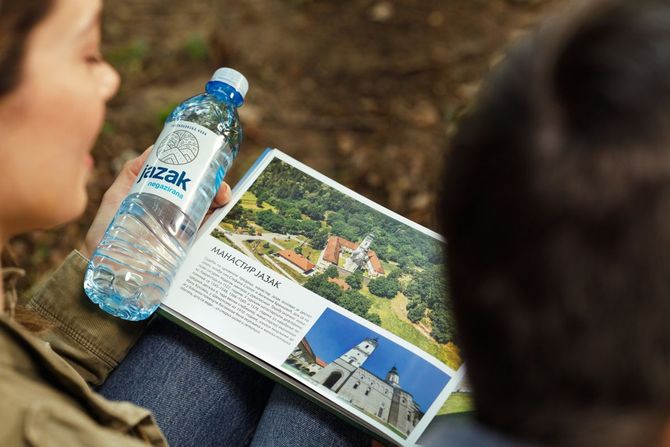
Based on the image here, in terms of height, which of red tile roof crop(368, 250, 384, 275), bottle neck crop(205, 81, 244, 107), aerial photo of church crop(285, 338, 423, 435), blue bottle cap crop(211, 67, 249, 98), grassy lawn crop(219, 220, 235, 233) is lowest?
aerial photo of church crop(285, 338, 423, 435)

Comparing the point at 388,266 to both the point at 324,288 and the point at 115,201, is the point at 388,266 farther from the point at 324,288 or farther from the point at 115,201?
the point at 115,201

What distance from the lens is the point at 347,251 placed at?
1.25m

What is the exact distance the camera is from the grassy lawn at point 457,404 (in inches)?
42.5

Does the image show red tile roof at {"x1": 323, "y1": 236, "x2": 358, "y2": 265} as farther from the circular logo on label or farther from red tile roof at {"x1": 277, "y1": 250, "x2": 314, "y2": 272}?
the circular logo on label

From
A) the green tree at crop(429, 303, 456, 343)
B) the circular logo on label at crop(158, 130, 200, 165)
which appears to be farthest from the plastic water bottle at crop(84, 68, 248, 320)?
the green tree at crop(429, 303, 456, 343)

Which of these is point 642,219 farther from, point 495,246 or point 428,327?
point 428,327

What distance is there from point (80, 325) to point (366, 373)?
503mm

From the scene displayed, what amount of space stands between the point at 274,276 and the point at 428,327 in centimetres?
28

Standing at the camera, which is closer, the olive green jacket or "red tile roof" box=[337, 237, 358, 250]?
the olive green jacket

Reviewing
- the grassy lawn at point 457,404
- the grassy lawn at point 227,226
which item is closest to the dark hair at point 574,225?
the grassy lawn at point 457,404

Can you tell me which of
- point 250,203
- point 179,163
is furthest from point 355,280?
point 179,163

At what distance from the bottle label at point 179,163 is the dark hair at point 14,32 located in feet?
1.24

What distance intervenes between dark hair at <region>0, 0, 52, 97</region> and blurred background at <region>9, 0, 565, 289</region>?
45.5 inches

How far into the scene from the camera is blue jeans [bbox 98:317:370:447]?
113 cm
